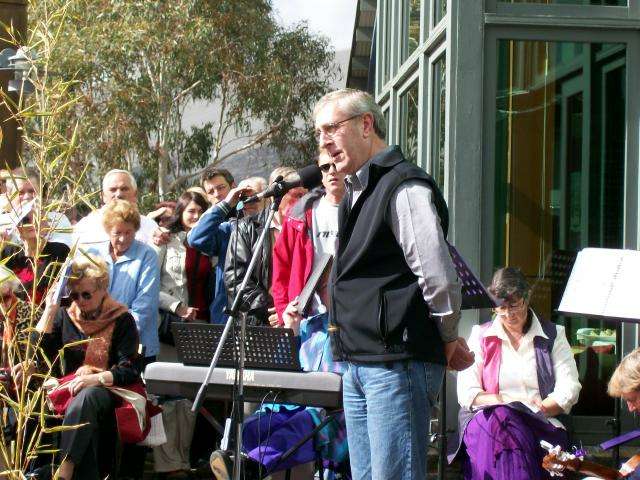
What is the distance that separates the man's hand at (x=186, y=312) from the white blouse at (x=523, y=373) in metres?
2.17

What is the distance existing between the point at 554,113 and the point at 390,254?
3850 mm

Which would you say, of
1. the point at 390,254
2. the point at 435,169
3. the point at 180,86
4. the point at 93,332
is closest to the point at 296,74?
the point at 180,86

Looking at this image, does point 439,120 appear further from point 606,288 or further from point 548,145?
point 606,288

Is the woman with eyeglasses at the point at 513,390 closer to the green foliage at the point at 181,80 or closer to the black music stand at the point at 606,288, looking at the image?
the black music stand at the point at 606,288

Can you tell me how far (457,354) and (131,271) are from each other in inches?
150

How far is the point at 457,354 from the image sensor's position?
444cm

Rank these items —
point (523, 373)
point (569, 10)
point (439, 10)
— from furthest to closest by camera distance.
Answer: point (439, 10) → point (569, 10) → point (523, 373)

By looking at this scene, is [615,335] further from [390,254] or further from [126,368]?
[390,254]

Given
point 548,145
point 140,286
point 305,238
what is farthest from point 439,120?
point 140,286

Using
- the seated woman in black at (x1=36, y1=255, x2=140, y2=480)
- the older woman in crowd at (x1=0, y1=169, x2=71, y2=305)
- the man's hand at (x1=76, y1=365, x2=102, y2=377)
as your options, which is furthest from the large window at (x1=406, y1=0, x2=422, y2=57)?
the man's hand at (x1=76, y1=365, x2=102, y2=377)

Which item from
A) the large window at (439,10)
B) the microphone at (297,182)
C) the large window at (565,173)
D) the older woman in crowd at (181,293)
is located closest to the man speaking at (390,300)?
the microphone at (297,182)

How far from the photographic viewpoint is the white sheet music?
6.39m

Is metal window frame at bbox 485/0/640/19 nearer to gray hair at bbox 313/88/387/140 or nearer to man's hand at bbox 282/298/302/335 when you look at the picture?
man's hand at bbox 282/298/302/335

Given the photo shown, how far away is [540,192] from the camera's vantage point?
775cm
